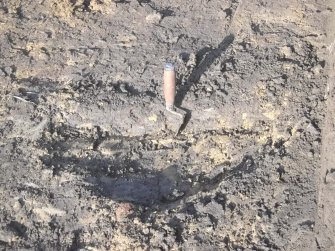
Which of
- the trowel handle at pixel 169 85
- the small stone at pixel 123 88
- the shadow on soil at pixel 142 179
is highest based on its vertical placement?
the trowel handle at pixel 169 85

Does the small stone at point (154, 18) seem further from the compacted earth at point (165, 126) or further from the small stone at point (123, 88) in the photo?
the small stone at point (123, 88)

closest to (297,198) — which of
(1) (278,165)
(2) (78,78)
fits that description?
(1) (278,165)

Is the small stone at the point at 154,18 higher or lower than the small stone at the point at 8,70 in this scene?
higher

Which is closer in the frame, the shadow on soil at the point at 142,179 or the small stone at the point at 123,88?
the shadow on soil at the point at 142,179

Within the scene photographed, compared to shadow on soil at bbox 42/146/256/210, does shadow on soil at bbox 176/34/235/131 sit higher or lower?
higher

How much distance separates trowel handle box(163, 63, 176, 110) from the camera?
13.8 feet

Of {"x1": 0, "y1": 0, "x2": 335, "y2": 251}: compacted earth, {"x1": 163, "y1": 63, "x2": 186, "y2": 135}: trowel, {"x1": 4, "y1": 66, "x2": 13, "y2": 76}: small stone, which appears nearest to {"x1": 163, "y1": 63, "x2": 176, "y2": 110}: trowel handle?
{"x1": 163, "y1": 63, "x2": 186, "y2": 135}: trowel

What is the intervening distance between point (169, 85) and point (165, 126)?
0.49 m

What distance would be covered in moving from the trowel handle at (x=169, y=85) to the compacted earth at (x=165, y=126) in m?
0.17

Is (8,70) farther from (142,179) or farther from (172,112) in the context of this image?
(142,179)

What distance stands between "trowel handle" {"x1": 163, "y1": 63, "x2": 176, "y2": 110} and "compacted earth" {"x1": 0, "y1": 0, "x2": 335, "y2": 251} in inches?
6.7

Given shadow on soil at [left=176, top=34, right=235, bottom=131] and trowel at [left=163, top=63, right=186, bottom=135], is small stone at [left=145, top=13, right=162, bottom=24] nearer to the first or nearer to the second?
shadow on soil at [left=176, top=34, right=235, bottom=131]

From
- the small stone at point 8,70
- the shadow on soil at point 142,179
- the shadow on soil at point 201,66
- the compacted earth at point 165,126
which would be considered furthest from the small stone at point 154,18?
the shadow on soil at point 142,179

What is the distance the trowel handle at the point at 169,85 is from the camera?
4191 mm
